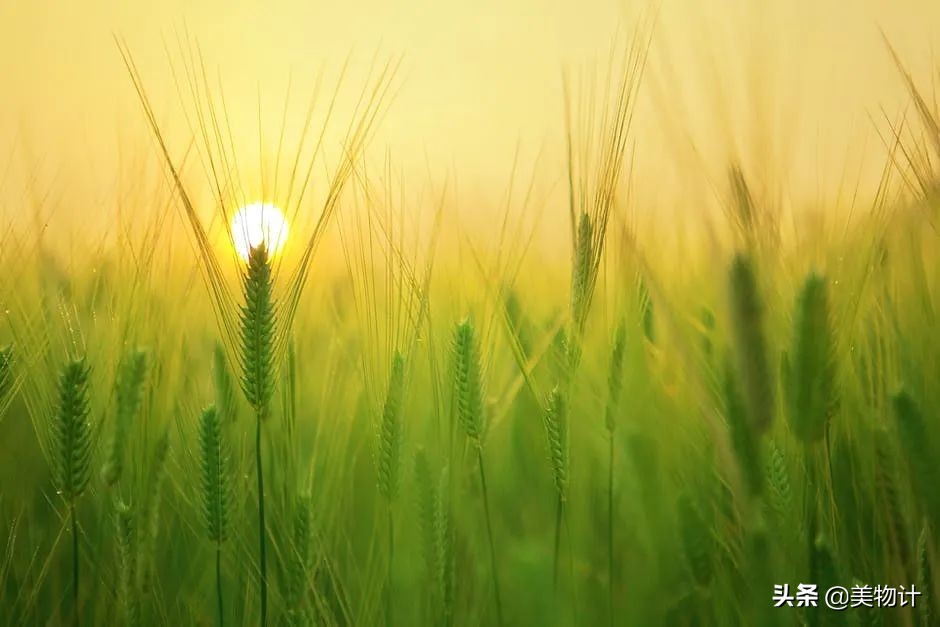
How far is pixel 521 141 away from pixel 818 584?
0.57 m

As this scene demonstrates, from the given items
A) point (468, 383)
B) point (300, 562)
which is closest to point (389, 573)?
point (300, 562)

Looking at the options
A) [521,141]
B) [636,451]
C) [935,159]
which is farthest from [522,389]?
Answer: [935,159]

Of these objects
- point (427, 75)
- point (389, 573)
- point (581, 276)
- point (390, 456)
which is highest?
point (427, 75)

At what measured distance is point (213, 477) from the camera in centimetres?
59

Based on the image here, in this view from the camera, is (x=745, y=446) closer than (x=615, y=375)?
Yes

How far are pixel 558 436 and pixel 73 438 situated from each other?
1.37ft

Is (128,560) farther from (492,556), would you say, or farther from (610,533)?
(610,533)

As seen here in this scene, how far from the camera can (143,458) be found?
0.67 metres

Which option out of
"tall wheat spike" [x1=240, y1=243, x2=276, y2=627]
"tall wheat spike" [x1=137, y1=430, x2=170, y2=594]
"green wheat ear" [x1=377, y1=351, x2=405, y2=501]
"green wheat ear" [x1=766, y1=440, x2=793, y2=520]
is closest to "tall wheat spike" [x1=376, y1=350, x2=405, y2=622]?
"green wheat ear" [x1=377, y1=351, x2=405, y2=501]

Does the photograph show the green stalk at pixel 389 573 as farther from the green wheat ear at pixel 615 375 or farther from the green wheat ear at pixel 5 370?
the green wheat ear at pixel 5 370

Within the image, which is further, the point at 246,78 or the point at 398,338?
the point at 246,78

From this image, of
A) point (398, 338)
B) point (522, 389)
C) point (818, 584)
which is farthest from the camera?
point (522, 389)

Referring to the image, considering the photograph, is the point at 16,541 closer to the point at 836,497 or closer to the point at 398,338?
the point at 398,338

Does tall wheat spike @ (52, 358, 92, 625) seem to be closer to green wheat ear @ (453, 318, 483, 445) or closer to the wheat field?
the wheat field
